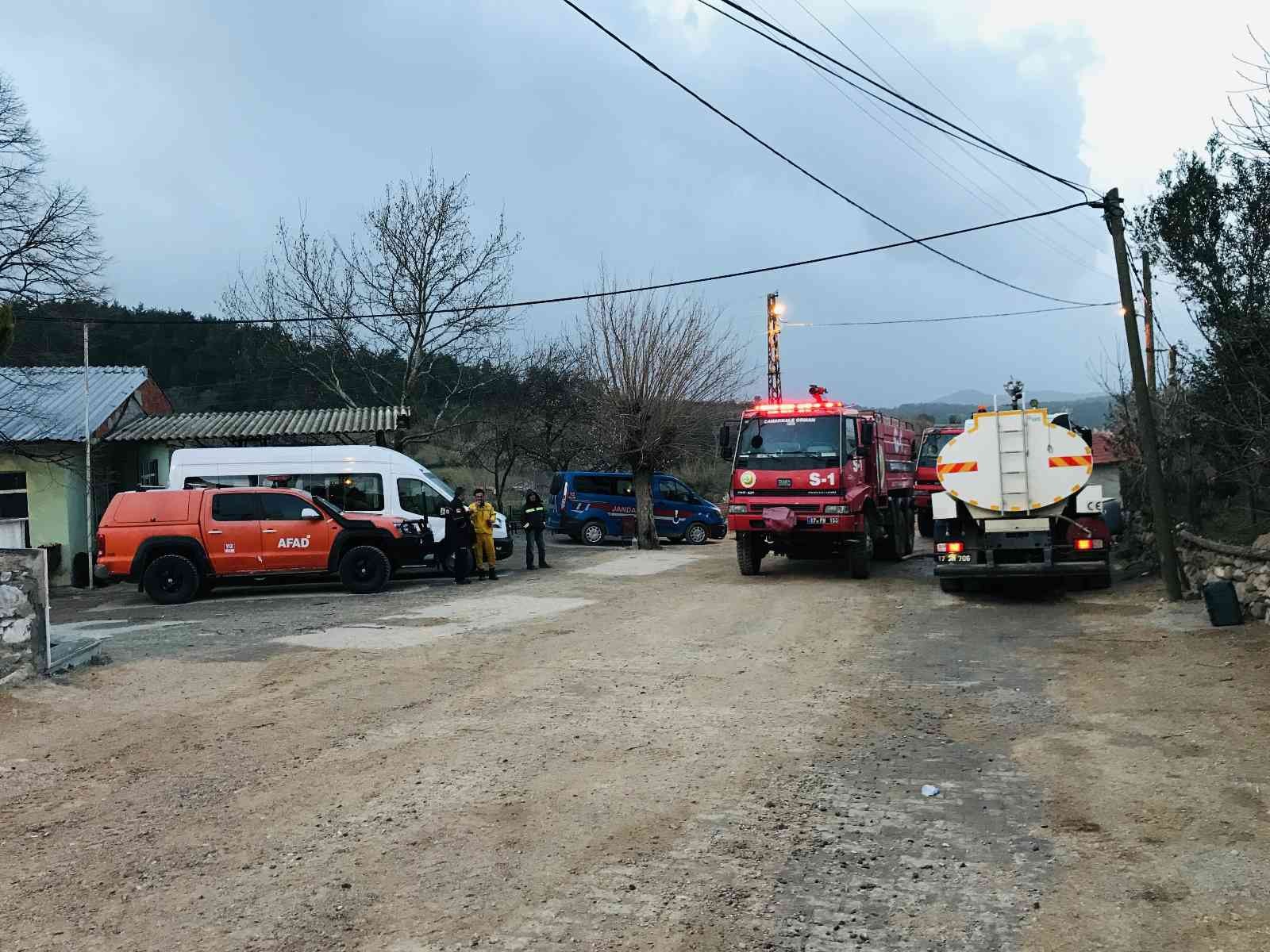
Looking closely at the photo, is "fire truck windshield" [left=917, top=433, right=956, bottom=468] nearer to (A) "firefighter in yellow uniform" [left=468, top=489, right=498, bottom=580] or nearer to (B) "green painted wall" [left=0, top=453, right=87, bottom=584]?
(A) "firefighter in yellow uniform" [left=468, top=489, right=498, bottom=580]

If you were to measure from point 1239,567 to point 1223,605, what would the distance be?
86cm

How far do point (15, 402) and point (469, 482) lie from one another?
1944 centimetres

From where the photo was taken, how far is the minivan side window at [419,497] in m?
20.1

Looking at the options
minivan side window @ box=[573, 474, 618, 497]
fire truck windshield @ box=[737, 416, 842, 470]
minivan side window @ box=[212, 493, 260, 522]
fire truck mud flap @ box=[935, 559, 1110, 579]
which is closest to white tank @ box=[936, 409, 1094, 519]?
fire truck mud flap @ box=[935, 559, 1110, 579]

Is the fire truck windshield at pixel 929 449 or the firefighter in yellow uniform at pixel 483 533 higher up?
the fire truck windshield at pixel 929 449

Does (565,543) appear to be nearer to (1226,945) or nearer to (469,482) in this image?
(469,482)

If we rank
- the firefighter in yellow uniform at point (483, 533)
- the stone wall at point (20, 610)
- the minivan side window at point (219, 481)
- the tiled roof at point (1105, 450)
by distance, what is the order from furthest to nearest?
the minivan side window at point (219, 481)
the tiled roof at point (1105, 450)
the firefighter in yellow uniform at point (483, 533)
the stone wall at point (20, 610)

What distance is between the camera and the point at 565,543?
28.5 meters

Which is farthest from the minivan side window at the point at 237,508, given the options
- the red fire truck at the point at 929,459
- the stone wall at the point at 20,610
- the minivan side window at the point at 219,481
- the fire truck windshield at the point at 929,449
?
the fire truck windshield at the point at 929,449

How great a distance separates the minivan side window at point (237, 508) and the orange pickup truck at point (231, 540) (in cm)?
1

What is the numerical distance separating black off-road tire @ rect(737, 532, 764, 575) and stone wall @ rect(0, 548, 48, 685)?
10.7 m

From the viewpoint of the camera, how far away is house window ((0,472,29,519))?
2072 centimetres

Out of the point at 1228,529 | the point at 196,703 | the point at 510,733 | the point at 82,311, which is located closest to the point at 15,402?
the point at 82,311

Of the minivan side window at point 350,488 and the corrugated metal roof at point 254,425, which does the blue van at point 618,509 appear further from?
the minivan side window at point 350,488
